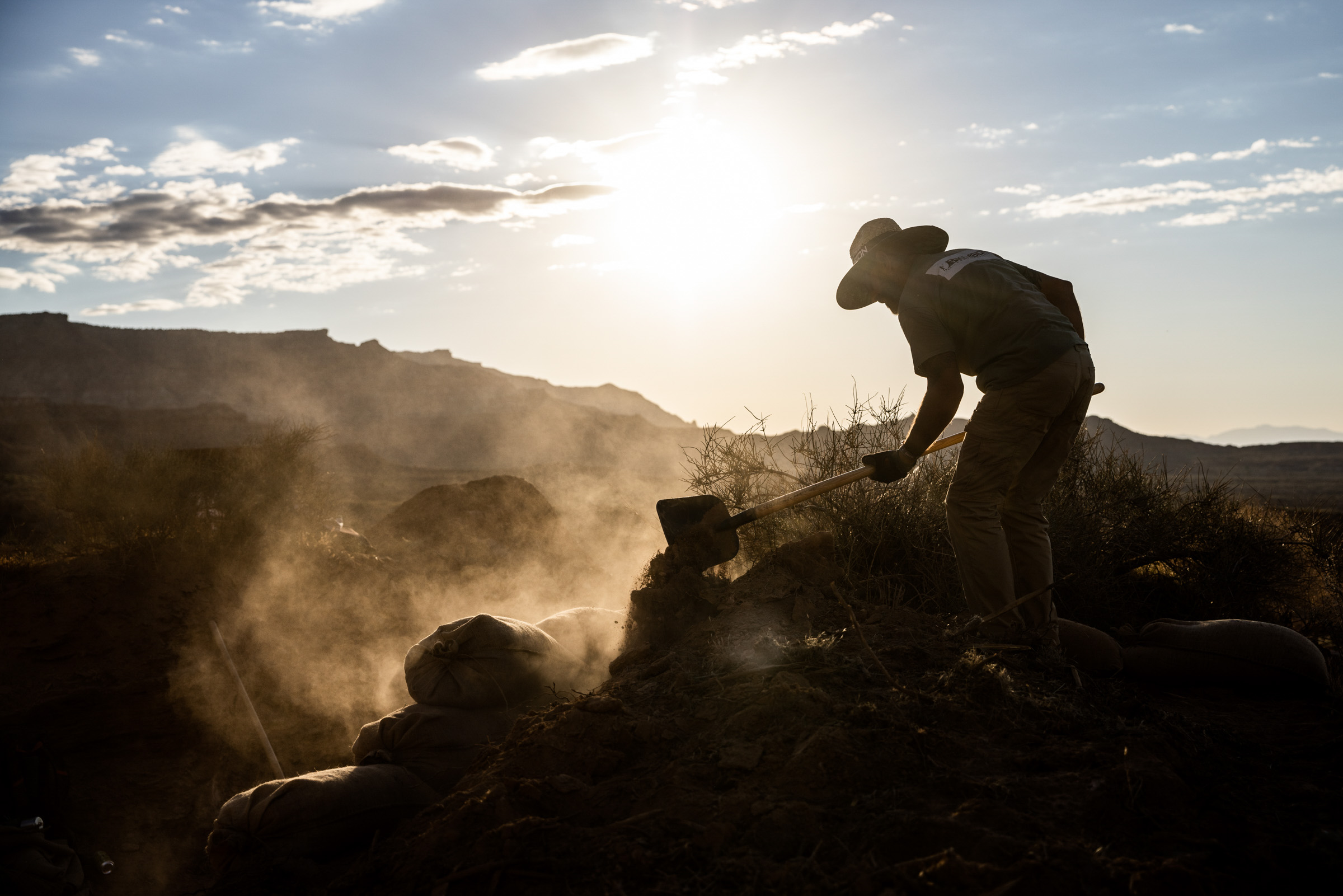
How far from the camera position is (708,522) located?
4.11 m

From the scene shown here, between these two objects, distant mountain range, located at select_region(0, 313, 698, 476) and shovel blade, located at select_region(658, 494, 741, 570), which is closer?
shovel blade, located at select_region(658, 494, 741, 570)

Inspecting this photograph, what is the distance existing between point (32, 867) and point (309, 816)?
1.85 meters

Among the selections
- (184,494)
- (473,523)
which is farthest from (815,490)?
(473,523)

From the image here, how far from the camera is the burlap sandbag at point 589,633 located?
4176 mm

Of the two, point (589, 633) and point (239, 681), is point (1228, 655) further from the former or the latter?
point (239, 681)

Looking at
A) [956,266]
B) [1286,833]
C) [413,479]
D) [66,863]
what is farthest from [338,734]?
[413,479]

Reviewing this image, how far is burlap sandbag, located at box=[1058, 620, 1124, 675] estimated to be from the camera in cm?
351

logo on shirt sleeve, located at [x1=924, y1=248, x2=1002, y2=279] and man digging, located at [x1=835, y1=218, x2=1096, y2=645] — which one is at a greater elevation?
logo on shirt sleeve, located at [x1=924, y1=248, x2=1002, y2=279]

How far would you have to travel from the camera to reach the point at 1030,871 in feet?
5.34

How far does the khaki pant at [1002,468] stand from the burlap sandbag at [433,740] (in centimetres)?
221

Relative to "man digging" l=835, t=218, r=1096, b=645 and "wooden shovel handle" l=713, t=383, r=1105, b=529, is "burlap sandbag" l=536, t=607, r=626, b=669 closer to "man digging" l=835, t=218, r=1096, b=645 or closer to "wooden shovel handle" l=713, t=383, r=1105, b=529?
"wooden shovel handle" l=713, t=383, r=1105, b=529

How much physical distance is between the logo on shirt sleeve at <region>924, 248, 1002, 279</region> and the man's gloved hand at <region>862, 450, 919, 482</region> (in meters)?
0.78

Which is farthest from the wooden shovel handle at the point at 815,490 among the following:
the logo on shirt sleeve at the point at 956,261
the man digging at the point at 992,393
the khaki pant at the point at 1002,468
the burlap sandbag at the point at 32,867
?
the burlap sandbag at the point at 32,867

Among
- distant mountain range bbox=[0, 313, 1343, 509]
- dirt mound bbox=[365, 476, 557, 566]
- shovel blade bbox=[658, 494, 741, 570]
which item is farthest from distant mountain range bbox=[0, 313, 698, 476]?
shovel blade bbox=[658, 494, 741, 570]
